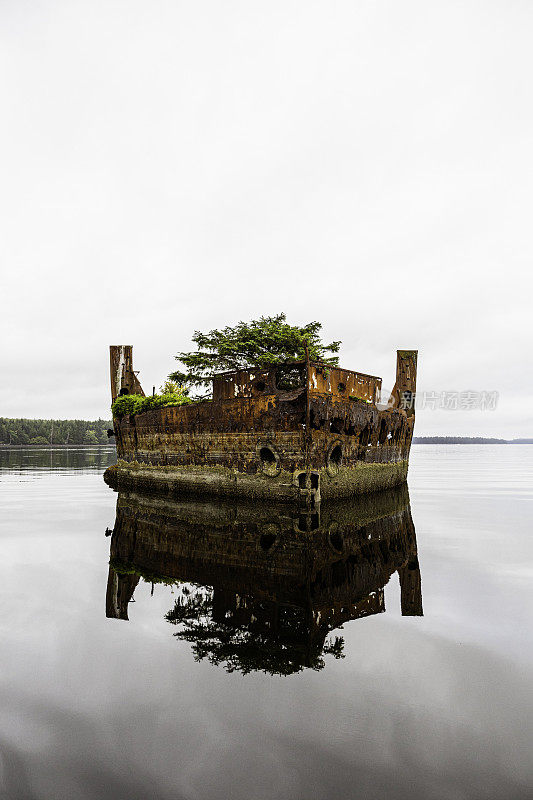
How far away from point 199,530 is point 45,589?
471cm

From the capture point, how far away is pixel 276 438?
48.2ft

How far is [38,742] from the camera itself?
3.17 metres

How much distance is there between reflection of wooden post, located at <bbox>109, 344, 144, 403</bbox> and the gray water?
772 inches

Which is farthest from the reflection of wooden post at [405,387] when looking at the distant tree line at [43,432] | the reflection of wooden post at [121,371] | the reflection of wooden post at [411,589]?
the distant tree line at [43,432]

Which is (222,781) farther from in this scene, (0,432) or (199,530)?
(0,432)

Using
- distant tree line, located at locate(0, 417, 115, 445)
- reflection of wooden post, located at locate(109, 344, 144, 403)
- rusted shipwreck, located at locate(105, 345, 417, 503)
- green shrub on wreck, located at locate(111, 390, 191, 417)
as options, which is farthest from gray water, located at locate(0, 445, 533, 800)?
distant tree line, located at locate(0, 417, 115, 445)

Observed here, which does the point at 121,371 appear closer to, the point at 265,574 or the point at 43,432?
the point at 265,574

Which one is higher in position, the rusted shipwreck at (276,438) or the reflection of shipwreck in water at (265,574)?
the rusted shipwreck at (276,438)

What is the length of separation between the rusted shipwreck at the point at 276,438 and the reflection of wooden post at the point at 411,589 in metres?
6.17

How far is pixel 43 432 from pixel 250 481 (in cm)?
13955

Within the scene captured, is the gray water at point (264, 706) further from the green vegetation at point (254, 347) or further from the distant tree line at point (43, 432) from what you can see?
the distant tree line at point (43, 432)

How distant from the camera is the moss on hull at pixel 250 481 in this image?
48.5ft

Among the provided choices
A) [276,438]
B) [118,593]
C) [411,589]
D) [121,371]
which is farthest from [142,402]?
[411,589]

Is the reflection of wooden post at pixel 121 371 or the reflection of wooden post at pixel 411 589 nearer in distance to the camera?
the reflection of wooden post at pixel 411 589
